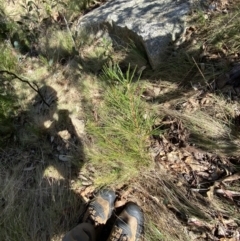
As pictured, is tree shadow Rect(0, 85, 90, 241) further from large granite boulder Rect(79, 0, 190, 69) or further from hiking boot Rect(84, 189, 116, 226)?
large granite boulder Rect(79, 0, 190, 69)

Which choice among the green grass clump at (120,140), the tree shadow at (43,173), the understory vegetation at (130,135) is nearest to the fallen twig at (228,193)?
the understory vegetation at (130,135)

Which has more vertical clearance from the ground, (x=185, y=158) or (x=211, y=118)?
(x=211, y=118)

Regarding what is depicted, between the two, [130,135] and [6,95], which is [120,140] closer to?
[130,135]

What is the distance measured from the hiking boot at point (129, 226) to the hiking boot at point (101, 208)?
11cm

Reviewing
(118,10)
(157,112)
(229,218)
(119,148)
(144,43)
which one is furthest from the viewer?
(118,10)

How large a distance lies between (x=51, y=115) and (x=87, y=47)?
2.94 ft

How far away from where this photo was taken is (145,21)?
9.27 feet

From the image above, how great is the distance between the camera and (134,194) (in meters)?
2.23

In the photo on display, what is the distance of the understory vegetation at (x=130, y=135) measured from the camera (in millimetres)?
2064

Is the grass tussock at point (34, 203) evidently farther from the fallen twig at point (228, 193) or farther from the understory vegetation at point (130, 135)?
the fallen twig at point (228, 193)

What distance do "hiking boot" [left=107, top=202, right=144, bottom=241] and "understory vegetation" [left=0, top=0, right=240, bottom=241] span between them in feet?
0.23

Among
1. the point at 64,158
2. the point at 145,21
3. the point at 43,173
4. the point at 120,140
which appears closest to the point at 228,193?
the point at 120,140

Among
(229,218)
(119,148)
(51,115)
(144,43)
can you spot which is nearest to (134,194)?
(119,148)

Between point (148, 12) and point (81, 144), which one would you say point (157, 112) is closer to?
point (81, 144)
